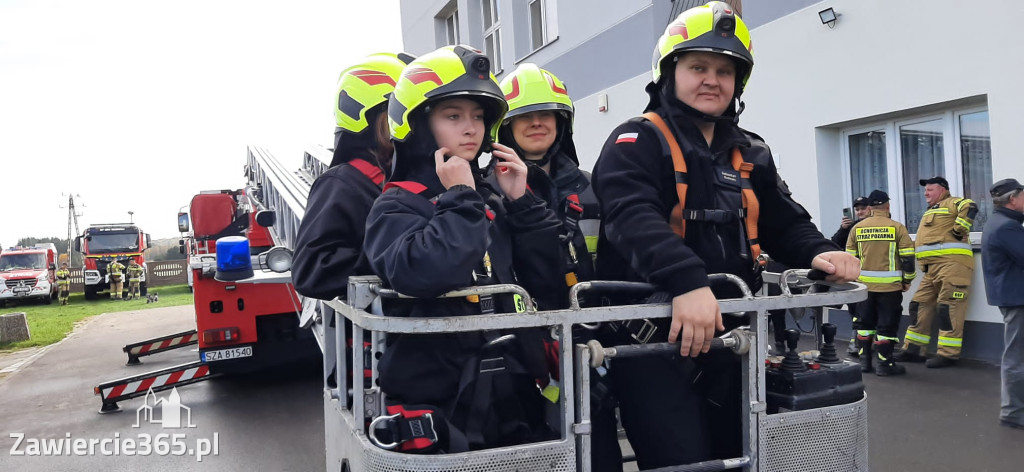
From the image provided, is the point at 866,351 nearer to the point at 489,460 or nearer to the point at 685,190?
the point at 685,190

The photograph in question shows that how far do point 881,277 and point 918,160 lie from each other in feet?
5.39

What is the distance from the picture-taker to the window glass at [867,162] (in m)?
7.89

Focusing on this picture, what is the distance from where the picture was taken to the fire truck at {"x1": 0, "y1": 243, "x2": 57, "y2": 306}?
2405 centimetres

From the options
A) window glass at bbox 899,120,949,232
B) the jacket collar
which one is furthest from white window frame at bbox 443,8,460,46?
the jacket collar

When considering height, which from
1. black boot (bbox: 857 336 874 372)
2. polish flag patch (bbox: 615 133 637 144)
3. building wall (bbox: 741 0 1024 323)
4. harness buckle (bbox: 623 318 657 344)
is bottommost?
black boot (bbox: 857 336 874 372)

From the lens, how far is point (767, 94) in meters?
8.58

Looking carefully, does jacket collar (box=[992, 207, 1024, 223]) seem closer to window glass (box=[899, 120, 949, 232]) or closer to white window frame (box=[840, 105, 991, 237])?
white window frame (box=[840, 105, 991, 237])

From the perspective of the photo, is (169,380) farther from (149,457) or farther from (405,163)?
(405,163)

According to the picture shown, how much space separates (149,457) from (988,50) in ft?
26.9

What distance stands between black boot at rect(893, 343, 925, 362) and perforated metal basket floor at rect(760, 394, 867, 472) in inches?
240

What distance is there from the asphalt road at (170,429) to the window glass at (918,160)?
6898 mm

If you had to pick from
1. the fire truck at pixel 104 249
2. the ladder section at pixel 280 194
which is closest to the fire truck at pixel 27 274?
the fire truck at pixel 104 249

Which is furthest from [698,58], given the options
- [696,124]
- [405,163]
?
[405,163]

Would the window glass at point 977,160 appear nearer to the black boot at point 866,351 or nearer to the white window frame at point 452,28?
the black boot at point 866,351
